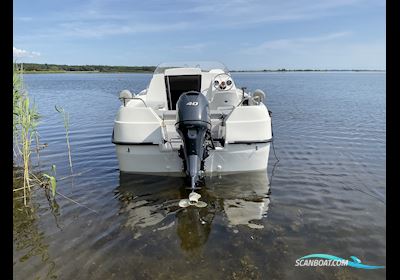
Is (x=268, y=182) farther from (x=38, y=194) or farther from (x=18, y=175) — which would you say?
(x=18, y=175)

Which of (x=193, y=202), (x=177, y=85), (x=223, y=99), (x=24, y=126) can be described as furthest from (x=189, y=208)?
(x=177, y=85)

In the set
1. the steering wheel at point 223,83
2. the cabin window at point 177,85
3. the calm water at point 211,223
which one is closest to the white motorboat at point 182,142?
the calm water at point 211,223

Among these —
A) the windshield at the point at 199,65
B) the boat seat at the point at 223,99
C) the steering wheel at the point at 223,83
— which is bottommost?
the boat seat at the point at 223,99

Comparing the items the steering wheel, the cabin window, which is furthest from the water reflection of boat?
the cabin window

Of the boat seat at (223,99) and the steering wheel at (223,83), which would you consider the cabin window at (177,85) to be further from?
the boat seat at (223,99)

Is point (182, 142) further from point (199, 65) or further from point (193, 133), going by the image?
point (199, 65)

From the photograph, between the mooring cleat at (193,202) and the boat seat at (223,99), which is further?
the boat seat at (223,99)

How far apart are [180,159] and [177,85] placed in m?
3.40

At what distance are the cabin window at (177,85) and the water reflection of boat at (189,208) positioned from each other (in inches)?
118

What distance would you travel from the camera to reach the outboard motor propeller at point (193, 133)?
5.39 meters

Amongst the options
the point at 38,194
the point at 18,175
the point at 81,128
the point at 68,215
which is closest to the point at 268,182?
the point at 68,215

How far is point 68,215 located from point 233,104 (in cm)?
441

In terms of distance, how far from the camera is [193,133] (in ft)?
18.2

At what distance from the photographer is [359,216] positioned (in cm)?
517
